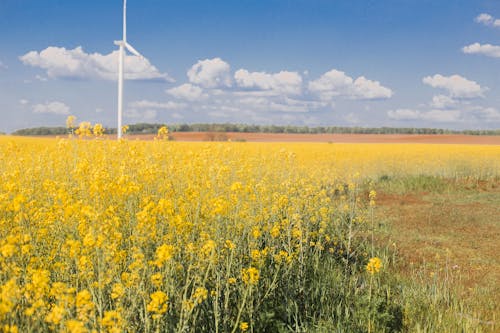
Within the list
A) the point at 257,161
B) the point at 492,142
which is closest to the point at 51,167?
the point at 257,161

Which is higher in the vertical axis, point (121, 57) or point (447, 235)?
point (121, 57)

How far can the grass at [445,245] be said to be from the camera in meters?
5.48

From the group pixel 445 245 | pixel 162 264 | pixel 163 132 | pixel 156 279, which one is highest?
pixel 163 132

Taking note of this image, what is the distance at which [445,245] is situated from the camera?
9.38m

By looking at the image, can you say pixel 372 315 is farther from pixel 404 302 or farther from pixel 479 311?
pixel 479 311

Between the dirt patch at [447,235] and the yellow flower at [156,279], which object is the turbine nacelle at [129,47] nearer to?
the dirt patch at [447,235]

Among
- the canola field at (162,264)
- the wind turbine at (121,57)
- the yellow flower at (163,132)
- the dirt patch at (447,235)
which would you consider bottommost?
the dirt patch at (447,235)

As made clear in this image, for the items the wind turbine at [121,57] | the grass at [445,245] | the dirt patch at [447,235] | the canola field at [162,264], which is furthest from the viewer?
the wind turbine at [121,57]

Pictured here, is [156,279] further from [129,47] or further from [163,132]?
[129,47]

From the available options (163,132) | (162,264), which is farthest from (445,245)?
(162,264)

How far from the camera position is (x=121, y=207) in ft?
18.7

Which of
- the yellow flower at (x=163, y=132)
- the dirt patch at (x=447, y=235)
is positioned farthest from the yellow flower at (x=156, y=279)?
the yellow flower at (x=163, y=132)

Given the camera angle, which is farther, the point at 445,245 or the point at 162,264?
the point at 445,245

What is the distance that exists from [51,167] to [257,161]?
5.00 metres
